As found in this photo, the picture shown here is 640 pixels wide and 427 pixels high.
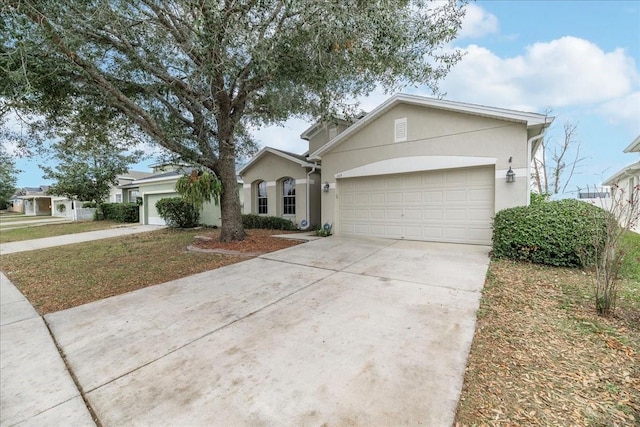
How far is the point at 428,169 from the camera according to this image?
8852mm

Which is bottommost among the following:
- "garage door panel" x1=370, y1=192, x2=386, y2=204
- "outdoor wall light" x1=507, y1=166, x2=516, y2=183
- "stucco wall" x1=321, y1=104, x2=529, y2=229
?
"garage door panel" x1=370, y1=192, x2=386, y2=204

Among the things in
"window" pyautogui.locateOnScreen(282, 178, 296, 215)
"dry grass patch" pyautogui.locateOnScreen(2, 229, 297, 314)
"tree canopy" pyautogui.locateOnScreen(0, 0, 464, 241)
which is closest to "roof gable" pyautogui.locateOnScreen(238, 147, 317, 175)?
"window" pyautogui.locateOnScreen(282, 178, 296, 215)

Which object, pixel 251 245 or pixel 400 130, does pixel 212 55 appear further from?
pixel 400 130

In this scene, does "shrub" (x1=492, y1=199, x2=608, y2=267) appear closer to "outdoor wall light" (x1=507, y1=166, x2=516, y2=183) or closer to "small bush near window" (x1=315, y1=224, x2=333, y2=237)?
"outdoor wall light" (x1=507, y1=166, x2=516, y2=183)

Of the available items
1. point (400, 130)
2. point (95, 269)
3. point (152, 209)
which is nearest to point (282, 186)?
point (400, 130)

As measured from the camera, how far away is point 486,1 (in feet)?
22.3

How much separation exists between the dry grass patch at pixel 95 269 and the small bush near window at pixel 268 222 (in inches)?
150

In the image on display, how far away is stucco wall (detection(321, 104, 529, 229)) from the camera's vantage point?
7625 mm

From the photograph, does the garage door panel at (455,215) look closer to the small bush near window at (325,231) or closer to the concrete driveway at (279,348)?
the concrete driveway at (279,348)

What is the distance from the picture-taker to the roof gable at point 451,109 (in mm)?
7199

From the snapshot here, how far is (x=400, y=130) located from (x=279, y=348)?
325 inches

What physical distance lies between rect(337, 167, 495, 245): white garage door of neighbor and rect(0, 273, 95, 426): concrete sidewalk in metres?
8.68

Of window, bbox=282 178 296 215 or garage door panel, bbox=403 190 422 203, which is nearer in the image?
garage door panel, bbox=403 190 422 203

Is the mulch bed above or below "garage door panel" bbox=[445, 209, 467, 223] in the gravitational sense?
below
